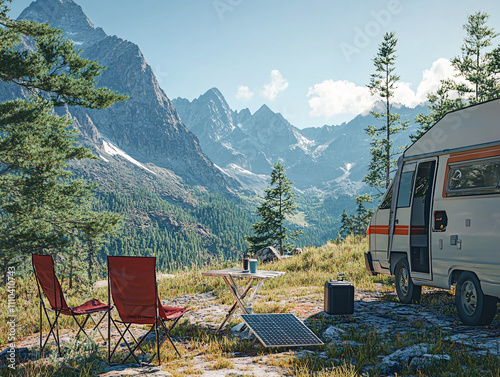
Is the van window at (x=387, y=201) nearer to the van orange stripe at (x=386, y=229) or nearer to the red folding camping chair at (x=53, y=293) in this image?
the van orange stripe at (x=386, y=229)

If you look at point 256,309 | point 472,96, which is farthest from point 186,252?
point 256,309

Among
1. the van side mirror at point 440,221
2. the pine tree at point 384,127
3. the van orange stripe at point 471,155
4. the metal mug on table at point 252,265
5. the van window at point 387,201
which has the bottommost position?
the metal mug on table at point 252,265

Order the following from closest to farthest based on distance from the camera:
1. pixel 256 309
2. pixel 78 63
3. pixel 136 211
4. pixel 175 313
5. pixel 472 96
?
pixel 175 313, pixel 256 309, pixel 78 63, pixel 472 96, pixel 136 211

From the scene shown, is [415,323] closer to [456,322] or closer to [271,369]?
[456,322]

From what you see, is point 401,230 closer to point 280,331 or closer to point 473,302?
point 473,302

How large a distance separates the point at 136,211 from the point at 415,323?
191 meters

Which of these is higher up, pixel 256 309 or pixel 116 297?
pixel 116 297

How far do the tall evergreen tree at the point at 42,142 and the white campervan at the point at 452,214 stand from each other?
11.9 metres

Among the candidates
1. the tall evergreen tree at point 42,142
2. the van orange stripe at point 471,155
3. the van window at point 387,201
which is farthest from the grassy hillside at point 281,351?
the tall evergreen tree at point 42,142

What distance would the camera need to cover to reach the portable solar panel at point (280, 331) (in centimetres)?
609

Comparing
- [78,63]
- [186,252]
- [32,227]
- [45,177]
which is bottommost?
[186,252]

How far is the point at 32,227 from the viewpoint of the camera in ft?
54.7

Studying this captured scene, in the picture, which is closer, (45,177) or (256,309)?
(256,309)

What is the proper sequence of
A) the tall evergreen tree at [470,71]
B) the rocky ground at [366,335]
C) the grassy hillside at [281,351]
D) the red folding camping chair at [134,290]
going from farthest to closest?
the tall evergreen tree at [470,71] < the red folding camping chair at [134,290] < the rocky ground at [366,335] < the grassy hillside at [281,351]
